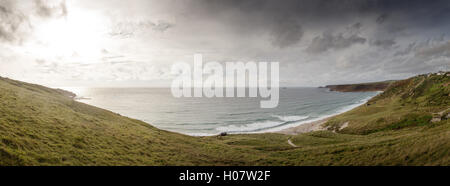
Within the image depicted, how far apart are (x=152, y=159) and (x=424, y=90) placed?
96013 millimetres

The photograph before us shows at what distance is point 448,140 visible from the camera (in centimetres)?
1655

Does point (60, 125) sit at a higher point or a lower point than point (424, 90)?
lower
